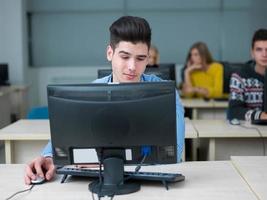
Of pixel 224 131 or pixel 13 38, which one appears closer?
pixel 224 131

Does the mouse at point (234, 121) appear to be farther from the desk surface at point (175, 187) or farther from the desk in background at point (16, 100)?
the desk in background at point (16, 100)

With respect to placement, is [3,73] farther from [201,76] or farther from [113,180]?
[113,180]

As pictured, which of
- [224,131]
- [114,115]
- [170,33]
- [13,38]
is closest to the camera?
[114,115]

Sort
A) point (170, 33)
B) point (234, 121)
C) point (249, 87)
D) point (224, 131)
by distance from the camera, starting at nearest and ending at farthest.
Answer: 1. point (224, 131)
2. point (234, 121)
3. point (249, 87)
4. point (170, 33)

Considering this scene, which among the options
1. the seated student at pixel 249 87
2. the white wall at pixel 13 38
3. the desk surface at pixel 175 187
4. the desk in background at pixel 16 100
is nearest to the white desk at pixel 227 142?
the seated student at pixel 249 87

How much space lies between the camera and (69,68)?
280 inches

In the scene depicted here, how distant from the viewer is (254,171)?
1853mm

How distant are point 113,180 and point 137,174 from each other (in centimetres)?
12

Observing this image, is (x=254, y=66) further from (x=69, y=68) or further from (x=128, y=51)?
(x=69, y=68)

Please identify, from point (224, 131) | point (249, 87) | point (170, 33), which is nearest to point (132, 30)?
point (224, 131)

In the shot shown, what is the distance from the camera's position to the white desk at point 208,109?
14.4 ft

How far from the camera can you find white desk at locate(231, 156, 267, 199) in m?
1.62

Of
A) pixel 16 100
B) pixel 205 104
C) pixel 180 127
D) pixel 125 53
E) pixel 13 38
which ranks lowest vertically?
pixel 16 100

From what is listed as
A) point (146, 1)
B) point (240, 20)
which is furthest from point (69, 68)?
point (240, 20)
